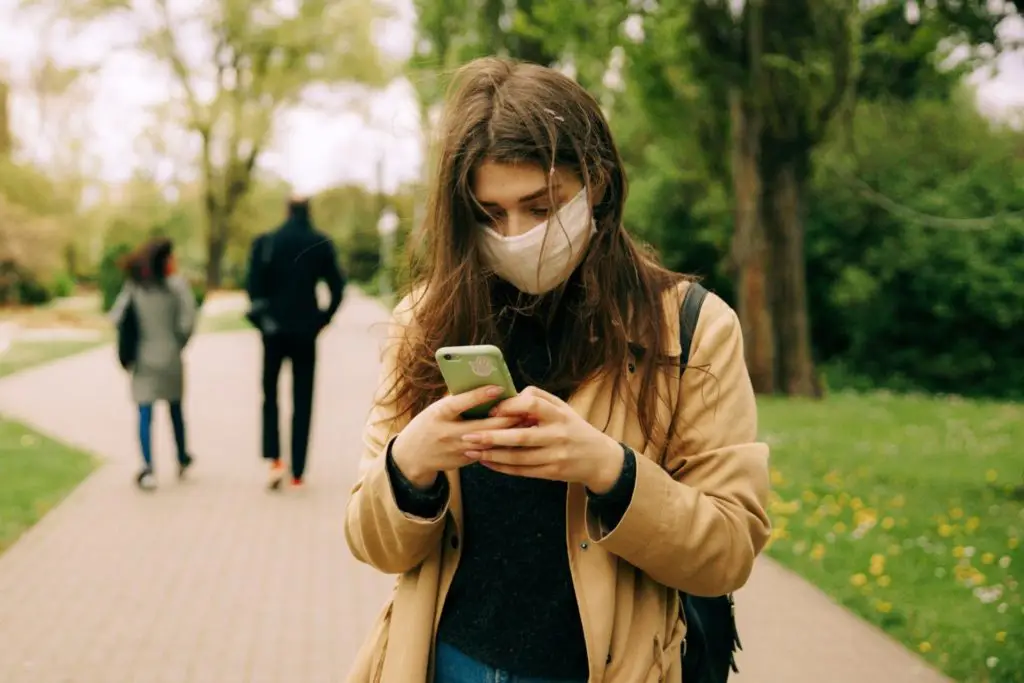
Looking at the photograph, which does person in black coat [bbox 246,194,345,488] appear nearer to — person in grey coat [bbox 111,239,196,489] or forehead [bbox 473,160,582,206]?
person in grey coat [bbox 111,239,196,489]

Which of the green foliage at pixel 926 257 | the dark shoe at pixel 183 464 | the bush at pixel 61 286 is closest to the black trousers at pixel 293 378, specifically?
the dark shoe at pixel 183 464

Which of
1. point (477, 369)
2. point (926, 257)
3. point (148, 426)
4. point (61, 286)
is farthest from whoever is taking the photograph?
point (61, 286)

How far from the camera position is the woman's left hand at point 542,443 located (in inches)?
61.6

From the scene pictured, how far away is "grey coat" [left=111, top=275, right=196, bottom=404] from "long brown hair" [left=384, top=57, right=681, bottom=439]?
773 cm

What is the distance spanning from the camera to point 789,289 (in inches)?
702

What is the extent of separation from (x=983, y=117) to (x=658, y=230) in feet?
27.9

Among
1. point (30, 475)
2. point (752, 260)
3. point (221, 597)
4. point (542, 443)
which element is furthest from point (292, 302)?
point (752, 260)

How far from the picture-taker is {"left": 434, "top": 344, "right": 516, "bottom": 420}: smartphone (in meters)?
1.55

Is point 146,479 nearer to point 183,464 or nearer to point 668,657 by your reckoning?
point 183,464

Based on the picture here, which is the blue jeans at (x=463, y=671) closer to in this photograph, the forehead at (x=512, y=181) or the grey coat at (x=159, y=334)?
the forehead at (x=512, y=181)

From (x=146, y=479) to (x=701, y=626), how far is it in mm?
7954

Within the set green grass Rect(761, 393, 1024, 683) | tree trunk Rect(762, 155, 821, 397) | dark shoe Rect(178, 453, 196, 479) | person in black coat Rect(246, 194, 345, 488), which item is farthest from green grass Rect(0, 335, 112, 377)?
green grass Rect(761, 393, 1024, 683)

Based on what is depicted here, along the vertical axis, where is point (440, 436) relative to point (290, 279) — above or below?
above

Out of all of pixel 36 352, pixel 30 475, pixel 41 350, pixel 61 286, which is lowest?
pixel 61 286
